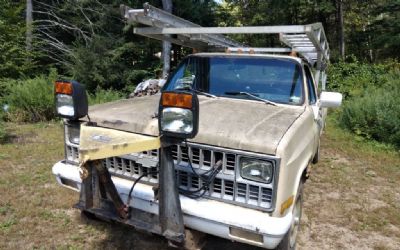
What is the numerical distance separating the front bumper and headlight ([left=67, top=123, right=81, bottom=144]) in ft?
2.70

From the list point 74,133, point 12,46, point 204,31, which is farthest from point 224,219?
point 12,46

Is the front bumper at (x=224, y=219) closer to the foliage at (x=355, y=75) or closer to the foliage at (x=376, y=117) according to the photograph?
the foliage at (x=376, y=117)

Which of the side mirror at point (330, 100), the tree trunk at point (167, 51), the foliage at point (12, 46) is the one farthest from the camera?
the tree trunk at point (167, 51)

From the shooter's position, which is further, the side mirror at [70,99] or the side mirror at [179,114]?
the side mirror at [70,99]

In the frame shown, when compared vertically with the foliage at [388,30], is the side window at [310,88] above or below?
below

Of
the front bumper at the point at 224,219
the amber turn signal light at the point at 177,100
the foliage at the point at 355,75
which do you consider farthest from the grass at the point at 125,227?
the foliage at the point at 355,75

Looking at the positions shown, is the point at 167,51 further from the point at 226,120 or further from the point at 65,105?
the point at 226,120

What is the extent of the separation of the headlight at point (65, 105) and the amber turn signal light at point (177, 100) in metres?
1.06

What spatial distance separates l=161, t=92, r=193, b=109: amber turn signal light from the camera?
2.42 m

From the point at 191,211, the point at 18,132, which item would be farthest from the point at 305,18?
the point at 191,211

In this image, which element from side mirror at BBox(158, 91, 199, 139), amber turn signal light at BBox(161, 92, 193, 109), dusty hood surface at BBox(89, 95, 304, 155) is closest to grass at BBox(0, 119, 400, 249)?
dusty hood surface at BBox(89, 95, 304, 155)

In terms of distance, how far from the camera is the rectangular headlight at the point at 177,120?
245 cm

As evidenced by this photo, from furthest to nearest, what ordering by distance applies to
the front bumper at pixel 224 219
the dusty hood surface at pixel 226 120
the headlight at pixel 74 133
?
the headlight at pixel 74 133 → the dusty hood surface at pixel 226 120 → the front bumper at pixel 224 219

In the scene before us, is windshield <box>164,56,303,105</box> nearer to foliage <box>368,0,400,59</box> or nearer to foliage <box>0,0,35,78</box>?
foliage <box>0,0,35,78</box>
